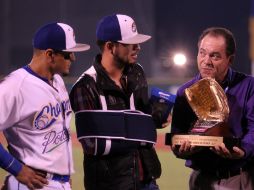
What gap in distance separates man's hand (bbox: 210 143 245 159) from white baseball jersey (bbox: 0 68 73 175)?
75cm

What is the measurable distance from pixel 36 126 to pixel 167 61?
→ 14.5m

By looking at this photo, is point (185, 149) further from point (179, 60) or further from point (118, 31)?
point (179, 60)

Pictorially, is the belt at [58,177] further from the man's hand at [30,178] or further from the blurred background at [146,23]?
the blurred background at [146,23]

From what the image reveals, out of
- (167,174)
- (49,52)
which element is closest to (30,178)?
(49,52)

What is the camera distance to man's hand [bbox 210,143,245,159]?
8.09 ft

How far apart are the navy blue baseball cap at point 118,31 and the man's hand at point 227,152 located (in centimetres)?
68

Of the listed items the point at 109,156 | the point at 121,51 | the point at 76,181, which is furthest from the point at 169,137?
the point at 76,181

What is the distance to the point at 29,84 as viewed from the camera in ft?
8.62

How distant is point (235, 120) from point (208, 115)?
0.15m

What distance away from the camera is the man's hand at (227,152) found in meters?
2.46

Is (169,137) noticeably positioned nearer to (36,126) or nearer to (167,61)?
(36,126)

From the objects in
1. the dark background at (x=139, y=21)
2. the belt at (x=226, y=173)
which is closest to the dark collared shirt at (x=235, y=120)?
the belt at (x=226, y=173)

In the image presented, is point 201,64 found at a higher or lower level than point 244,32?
higher

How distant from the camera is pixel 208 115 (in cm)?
256
